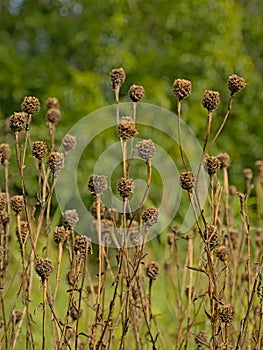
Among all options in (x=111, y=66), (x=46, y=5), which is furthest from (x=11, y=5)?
(x=111, y=66)

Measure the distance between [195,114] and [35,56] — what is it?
5.13 ft

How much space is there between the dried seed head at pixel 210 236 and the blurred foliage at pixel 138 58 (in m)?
3.64

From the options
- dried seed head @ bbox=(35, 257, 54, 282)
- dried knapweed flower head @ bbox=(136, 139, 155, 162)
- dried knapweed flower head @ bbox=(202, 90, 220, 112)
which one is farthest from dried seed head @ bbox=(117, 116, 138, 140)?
dried seed head @ bbox=(35, 257, 54, 282)

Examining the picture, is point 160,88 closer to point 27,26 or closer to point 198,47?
point 198,47

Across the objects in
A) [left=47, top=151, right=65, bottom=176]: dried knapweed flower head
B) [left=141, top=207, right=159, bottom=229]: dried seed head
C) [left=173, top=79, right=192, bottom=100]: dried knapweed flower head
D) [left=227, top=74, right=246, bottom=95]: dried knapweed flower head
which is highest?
[left=227, top=74, right=246, bottom=95]: dried knapweed flower head

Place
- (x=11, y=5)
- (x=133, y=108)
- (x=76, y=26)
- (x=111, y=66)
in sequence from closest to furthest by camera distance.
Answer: (x=133, y=108), (x=111, y=66), (x=76, y=26), (x=11, y=5)

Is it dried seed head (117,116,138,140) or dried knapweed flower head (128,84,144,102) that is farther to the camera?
dried knapweed flower head (128,84,144,102)

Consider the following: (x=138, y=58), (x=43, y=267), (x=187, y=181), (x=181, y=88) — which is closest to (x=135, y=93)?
(x=181, y=88)

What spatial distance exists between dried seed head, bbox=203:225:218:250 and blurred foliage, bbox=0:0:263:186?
11.9 feet

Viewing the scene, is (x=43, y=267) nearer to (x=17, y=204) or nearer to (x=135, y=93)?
(x=17, y=204)

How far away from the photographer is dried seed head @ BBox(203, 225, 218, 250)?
49.2 inches

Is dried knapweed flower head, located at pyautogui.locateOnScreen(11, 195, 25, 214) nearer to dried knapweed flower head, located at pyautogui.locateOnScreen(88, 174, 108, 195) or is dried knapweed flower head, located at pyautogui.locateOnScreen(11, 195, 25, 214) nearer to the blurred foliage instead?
dried knapweed flower head, located at pyautogui.locateOnScreen(88, 174, 108, 195)

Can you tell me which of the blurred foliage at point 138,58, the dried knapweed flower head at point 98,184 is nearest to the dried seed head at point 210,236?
the dried knapweed flower head at point 98,184

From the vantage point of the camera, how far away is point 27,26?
5992 millimetres
